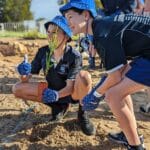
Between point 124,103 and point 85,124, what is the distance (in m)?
0.84

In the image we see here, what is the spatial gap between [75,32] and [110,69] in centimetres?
53

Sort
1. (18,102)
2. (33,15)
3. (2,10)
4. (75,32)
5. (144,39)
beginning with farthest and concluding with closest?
(33,15) → (2,10) → (18,102) → (75,32) → (144,39)

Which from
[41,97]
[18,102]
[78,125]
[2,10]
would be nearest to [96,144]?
[78,125]

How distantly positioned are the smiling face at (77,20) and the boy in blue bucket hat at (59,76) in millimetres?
665

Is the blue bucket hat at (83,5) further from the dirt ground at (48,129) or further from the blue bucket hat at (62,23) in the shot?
the dirt ground at (48,129)

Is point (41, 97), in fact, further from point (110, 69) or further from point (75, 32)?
point (110, 69)

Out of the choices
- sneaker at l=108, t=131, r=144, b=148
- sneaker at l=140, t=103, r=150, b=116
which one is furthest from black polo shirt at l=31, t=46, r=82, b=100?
sneaker at l=140, t=103, r=150, b=116

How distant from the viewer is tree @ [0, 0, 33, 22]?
1880 inches

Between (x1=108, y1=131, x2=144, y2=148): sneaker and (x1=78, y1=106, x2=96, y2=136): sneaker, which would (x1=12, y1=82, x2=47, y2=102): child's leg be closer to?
(x1=78, y1=106, x2=96, y2=136): sneaker

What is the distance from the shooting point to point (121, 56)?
353 centimetres

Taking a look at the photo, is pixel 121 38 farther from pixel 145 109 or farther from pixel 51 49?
pixel 145 109

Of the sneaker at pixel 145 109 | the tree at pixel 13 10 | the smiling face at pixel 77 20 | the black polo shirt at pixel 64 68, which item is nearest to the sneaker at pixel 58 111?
the black polo shirt at pixel 64 68

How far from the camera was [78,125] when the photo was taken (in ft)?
15.5

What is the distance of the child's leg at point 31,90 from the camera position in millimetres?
4730
